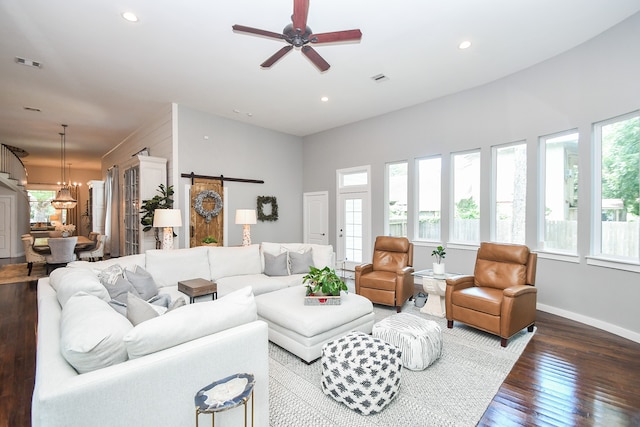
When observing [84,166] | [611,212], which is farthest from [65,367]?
[84,166]

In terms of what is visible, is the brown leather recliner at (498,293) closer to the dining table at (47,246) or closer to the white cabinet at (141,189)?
the white cabinet at (141,189)

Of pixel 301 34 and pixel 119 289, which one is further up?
pixel 301 34

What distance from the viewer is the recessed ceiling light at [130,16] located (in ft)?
10.2

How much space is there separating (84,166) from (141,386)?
15.3 metres

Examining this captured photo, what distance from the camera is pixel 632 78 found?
332 cm

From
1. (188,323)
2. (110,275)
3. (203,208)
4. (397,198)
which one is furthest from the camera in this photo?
(397,198)

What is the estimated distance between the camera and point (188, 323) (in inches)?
62.9

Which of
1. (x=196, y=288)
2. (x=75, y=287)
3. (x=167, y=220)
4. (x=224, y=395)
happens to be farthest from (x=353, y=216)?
(x=224, y=395)

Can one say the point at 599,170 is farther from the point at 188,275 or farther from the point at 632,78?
the point at 188,275

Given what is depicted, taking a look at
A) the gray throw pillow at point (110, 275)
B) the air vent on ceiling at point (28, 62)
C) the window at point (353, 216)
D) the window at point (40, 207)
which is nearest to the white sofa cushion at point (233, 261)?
the gray throw pillow at point (110, 275)

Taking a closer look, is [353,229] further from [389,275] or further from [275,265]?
[275,265]

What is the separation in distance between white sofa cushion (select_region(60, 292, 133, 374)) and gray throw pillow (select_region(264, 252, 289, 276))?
292 centimetres

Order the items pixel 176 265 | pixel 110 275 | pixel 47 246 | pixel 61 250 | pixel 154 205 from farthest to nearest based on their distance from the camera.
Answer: pixel 47 246
pixel 61 250
pixel 154 205
pixel 176 265
pixel 110 275

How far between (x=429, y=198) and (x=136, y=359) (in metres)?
5.35
